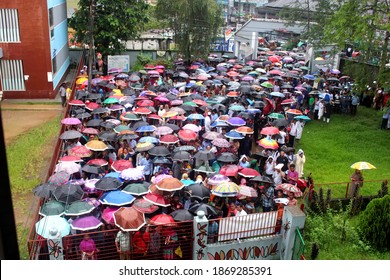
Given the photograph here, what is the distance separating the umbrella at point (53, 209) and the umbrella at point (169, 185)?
1862 millimetres

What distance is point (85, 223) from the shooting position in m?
7.12

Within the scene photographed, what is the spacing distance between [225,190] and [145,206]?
1.62m

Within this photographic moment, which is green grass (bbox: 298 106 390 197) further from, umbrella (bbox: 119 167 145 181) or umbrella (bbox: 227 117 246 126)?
umbrella (bbox: 119 167 145 181)

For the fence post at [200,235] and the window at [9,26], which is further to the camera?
the window at [9,26]

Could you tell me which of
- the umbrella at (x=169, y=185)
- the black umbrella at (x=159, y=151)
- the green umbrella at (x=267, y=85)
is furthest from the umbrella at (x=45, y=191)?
the green umbrella at (x=267, y=85)

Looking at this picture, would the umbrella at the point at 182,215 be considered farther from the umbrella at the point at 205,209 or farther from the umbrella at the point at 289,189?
the umbrella at the point at 289,189

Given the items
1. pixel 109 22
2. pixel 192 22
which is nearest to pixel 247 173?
pixel 109 22

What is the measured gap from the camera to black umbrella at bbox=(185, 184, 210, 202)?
8.18m

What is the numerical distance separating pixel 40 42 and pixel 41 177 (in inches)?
412

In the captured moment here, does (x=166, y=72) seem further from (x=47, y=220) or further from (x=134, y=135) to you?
(x=47, y=220)

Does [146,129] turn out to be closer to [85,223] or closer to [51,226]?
[85,223]

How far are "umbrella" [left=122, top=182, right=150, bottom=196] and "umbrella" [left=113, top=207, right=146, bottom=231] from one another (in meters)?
0.98

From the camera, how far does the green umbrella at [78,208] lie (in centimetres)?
730

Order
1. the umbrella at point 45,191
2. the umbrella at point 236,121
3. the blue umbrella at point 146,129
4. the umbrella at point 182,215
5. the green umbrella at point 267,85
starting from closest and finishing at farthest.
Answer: the umbrella at point 182,215 < the umbrella at point 45,191 < the blue umbrella at point 146,129 < the umbrella at point 236,121 < the green umbrella at point 267,85
